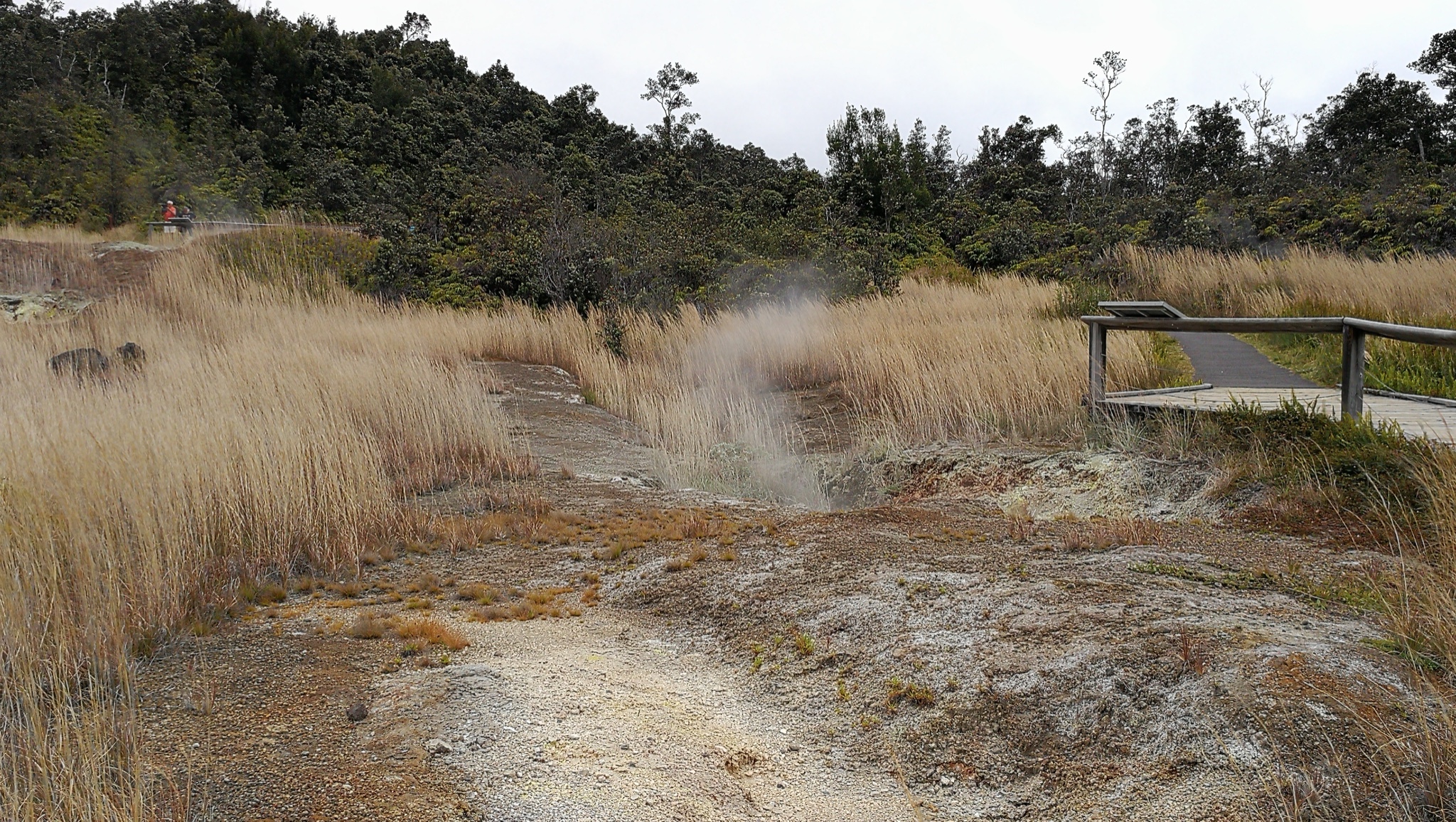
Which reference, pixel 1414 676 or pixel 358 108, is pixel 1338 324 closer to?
pixel 1414 676

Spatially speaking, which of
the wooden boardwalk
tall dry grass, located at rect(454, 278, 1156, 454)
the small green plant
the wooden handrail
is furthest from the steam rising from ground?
the small green plant

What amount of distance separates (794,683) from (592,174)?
30.4m

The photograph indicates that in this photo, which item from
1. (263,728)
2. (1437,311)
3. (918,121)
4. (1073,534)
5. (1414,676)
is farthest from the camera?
(918,121)

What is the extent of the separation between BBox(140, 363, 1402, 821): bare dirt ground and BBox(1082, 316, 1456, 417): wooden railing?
1.37 metres

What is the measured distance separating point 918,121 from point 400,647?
134 ft

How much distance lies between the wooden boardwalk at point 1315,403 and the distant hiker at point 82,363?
29.5ft

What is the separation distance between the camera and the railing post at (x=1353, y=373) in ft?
19.0

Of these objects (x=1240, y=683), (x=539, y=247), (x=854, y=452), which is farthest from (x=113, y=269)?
(x=1240, y=683)

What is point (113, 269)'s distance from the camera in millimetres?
18000

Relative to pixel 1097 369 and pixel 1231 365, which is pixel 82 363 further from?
pixel 1231 365

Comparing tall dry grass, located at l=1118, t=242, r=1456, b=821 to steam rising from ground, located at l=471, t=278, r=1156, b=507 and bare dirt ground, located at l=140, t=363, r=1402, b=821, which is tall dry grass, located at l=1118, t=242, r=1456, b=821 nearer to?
bare dirt ground, located at l=140, t=363, r=1402, b=821

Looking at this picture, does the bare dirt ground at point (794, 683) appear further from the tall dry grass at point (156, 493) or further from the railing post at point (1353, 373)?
the railing post at point (1353, 373)

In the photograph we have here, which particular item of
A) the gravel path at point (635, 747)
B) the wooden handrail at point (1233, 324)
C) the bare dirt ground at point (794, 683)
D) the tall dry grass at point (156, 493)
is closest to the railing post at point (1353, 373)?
the wooden handrail at point (1233, 324)

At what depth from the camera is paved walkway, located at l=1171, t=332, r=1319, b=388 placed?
952cm
